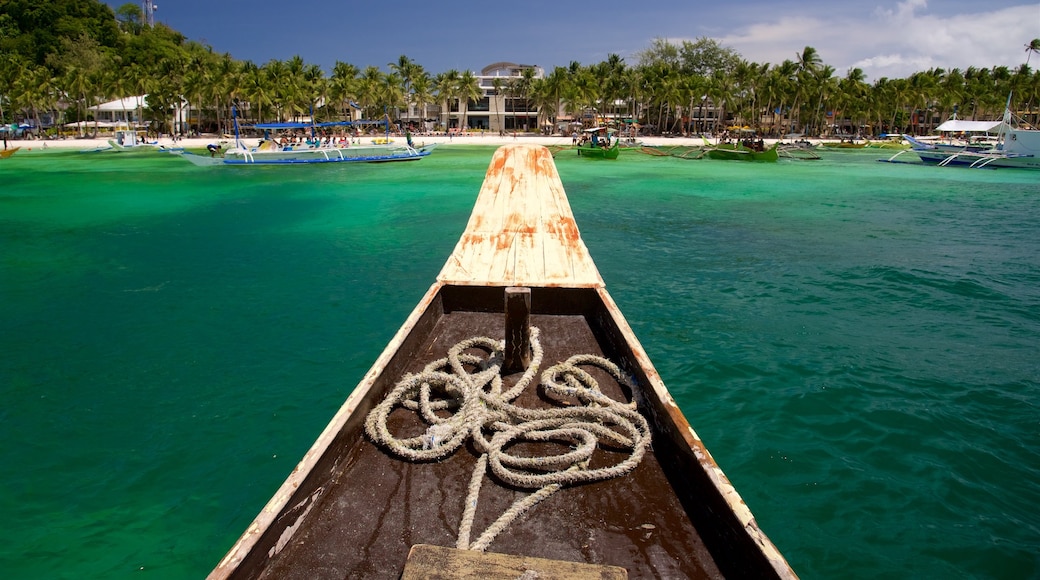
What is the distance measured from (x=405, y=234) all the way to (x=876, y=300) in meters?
12.1

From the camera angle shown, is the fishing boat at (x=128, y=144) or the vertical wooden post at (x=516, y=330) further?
the fishing boat at (x=128, y=144)

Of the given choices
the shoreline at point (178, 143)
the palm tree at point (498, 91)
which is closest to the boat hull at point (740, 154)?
the shoreline at point (178, 143)

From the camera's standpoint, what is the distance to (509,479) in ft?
10.4

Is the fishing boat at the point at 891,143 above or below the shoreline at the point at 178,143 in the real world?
above

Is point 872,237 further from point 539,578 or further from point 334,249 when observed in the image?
point 539,578

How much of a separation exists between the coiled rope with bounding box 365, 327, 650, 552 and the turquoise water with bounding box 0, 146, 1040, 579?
2.21 m

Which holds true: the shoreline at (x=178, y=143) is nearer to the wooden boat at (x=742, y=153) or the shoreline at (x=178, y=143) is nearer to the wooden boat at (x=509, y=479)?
the wooden boat at (x=742, y=153)

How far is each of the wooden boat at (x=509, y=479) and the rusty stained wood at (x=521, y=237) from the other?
3.34 ft

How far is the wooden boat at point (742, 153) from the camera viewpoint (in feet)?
130

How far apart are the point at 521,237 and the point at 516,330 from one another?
2775 mm

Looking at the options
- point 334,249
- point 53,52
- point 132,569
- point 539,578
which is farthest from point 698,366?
point 53,52

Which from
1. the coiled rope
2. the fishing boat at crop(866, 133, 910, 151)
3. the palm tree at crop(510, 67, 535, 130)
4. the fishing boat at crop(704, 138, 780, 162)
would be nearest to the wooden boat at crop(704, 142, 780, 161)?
the fishing boat at crop(704, 138, 780, 162)

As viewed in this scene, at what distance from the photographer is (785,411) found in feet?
22.2

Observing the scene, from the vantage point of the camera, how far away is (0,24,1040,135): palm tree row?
196 feet
